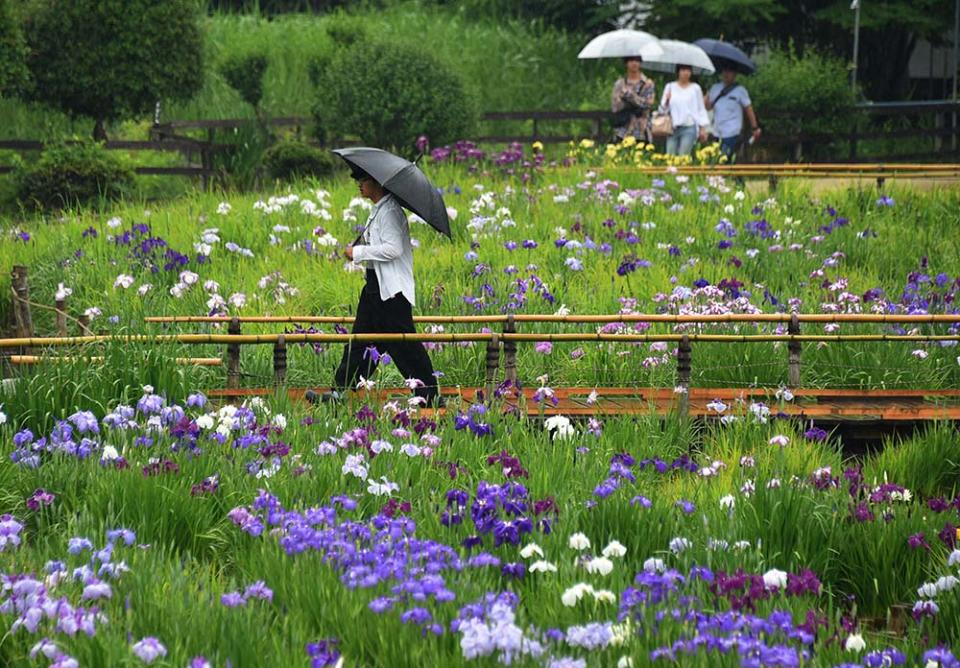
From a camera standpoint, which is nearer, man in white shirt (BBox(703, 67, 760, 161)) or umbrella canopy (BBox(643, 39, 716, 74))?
man in white shirt (BBox(703, 67, 760, 161))

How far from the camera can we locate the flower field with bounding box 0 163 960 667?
4.59 metres

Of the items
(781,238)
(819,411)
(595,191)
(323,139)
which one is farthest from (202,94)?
(819,411)

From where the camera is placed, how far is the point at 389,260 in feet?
28.1

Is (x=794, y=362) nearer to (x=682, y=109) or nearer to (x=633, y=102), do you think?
(x=682, y=109)

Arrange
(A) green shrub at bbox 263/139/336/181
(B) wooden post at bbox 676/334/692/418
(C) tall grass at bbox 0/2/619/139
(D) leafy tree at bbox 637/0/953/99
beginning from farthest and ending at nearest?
(D) leafy tree at bbox 637/0/953/99
(C) tall grass at bbox 0/2/619/139
(A) green shrub at bbox 263/139/336/181
(B) wooden post at bbox 676/334/692/418

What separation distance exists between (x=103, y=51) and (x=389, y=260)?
42.4 feet

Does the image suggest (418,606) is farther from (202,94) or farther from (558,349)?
(202,94)

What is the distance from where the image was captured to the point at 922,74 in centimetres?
3353

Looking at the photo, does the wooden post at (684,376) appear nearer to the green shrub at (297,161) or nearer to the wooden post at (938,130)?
the green shrub at (297,161)

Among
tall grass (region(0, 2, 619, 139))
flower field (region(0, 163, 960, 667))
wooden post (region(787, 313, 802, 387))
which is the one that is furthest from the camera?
tall grass (region(0, 2, 619, 139))

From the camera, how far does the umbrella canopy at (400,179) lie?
8.46 m

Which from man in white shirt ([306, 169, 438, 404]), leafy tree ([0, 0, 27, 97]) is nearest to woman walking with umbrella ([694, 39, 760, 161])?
leafy tree ([0, 0, 27, 97])

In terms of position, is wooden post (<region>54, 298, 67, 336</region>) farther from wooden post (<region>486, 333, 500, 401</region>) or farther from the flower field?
wooden post (<region>486, 333, 500, 401</region>)

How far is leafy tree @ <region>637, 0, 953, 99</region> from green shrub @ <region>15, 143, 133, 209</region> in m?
12.1
